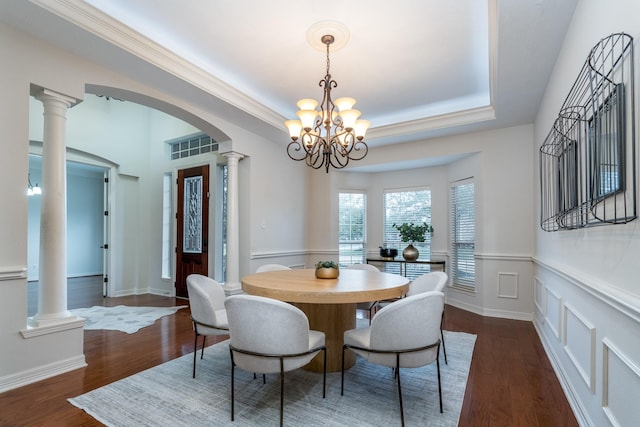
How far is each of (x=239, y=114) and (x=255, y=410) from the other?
10.8 ft

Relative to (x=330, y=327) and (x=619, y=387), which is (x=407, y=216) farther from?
(x=619, y=387)

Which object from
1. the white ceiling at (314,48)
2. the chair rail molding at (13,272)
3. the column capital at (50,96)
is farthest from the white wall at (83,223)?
the chair rail molding at (13,272)

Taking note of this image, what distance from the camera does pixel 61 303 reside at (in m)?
2.80

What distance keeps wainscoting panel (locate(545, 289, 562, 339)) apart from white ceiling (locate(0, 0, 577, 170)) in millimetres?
2064

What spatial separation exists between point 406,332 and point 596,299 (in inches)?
40.9

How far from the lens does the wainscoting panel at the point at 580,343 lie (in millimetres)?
1856

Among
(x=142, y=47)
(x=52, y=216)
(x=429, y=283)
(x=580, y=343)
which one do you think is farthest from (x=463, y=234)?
(x=52, y=216)

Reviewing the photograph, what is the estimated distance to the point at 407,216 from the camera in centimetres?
608

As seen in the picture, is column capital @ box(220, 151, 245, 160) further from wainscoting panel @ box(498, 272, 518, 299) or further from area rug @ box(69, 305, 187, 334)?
wainscoting panel @ box(498, 272, 518, 299)

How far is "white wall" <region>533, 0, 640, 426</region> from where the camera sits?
1385mm

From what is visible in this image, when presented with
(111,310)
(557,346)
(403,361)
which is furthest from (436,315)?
(111,310)

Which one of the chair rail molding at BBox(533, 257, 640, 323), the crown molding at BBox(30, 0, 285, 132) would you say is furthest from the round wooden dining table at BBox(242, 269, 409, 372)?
the crown molding at BBox(30, 0, 285, 132)

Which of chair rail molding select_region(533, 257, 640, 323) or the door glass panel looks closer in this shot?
chair rail molding select_region(533, 257, 640, 323)

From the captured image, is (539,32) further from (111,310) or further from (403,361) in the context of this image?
(111,310)
